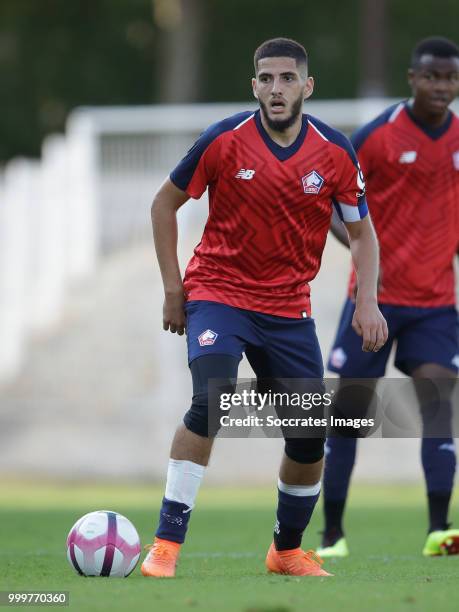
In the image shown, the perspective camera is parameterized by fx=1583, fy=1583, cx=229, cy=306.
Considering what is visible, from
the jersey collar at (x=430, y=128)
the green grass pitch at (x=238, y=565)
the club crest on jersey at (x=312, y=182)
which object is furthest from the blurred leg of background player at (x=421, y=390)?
the club crest on jersey at (x=312, y=182)

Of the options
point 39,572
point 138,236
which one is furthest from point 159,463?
point 39,572

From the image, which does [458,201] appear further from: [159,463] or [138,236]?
[138,236]

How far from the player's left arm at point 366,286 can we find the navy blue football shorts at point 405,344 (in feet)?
4.63

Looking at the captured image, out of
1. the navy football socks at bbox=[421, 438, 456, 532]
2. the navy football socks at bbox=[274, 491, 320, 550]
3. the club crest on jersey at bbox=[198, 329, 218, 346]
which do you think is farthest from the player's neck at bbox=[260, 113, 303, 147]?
the navy football socks at bbox=[421, 438, 456, 532]

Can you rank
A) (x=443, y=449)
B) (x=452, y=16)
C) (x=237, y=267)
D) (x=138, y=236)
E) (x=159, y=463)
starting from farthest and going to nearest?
(x=452, y=16)
(x=138, y=236)
(x=159, y=463)
(x=443, y=449)
(x=237, y=267)

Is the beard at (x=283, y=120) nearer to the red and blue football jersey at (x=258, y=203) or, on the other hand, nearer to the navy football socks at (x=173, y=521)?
the red and blue football jersey at (x=258, y=203)

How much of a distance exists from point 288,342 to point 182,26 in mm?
26427

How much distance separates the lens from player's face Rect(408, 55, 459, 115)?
913cm

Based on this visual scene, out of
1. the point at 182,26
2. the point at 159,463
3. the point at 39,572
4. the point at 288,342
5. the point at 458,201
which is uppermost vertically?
the point at 182,26

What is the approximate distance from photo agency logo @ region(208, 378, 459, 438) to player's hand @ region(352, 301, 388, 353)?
298 millimetres

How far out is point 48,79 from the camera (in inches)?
1476

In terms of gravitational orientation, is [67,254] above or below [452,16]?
below

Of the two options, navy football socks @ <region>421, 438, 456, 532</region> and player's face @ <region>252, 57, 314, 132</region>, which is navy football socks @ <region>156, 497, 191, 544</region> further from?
navy football socks @ <region>421, 438, 456, 532</region>

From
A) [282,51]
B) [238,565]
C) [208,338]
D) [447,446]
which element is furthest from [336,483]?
[282,51]
